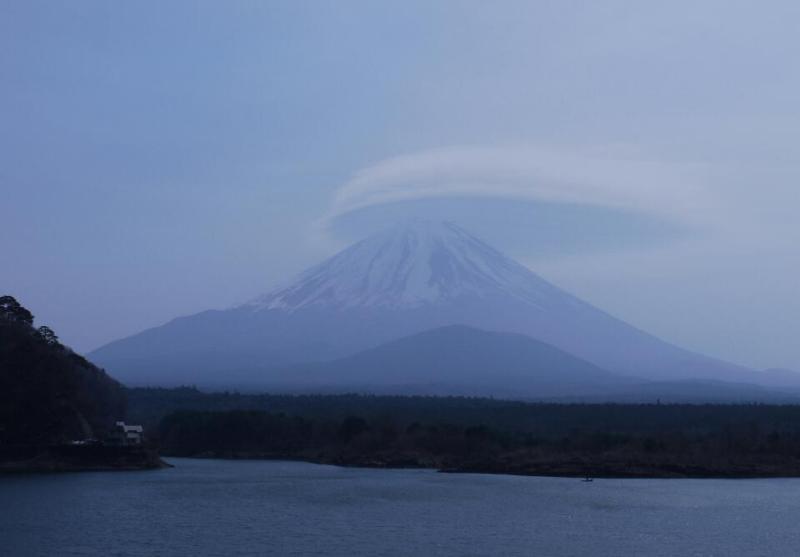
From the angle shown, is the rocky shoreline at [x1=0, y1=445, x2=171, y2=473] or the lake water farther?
the rocky shoreline at [x1=0, y1=445, x2=171, y2=473]

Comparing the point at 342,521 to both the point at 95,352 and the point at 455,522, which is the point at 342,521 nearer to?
the point at 455,522

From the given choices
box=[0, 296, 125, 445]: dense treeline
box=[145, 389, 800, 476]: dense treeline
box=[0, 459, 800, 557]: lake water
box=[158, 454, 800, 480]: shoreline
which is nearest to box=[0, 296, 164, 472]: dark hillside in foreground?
box=[0, 296, 125, 445]: dense treeline

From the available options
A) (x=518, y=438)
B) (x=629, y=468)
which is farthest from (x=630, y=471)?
(x=518, y=438)

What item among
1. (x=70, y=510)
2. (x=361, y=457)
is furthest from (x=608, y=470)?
(x=70, y=510)

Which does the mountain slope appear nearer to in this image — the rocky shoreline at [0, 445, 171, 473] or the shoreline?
the shoreline

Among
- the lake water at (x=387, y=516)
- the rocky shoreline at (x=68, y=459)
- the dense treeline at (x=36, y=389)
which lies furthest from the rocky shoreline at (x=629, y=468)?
the dense treeline at (x=36, y=389)

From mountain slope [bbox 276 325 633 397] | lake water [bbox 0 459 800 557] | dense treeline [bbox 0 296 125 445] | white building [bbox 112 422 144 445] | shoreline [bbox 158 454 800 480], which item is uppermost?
mountain slope [bbox 276 325 633 397]
